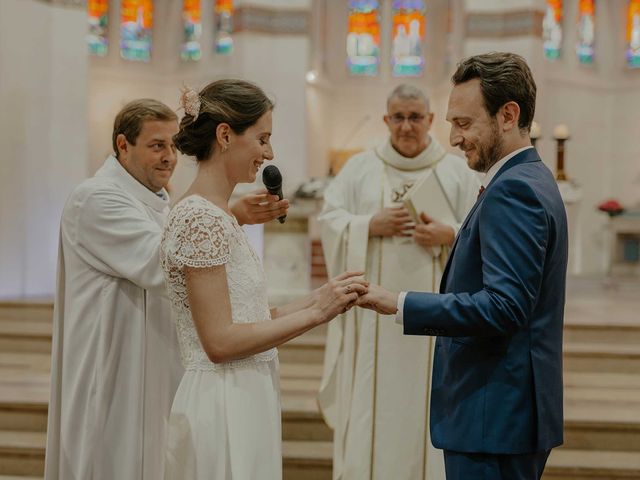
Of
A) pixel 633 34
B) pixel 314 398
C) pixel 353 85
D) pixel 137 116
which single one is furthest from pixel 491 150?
pixel 633 34

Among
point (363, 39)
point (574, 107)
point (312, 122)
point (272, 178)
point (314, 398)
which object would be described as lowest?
point (314, 398)

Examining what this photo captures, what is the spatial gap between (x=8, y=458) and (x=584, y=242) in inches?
437

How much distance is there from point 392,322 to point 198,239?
2063 millimetres

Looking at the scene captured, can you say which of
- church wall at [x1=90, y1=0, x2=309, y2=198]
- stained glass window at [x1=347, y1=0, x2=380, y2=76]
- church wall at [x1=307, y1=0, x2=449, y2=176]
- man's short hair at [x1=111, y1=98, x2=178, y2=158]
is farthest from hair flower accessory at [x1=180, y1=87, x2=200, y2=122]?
stained glass window at [x1=347, y1=0, x2=380, y2=76]

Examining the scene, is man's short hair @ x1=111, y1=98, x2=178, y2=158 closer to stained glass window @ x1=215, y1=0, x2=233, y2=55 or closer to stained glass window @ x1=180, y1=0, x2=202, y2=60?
stained glass window @ x1=215, y1=0, x2=233, y2=55

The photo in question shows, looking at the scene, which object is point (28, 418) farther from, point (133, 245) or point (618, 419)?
point (618, 419)

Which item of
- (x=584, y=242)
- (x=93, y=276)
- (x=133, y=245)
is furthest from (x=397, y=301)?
(x=584, y=242)

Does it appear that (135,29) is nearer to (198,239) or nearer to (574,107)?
(574,107)

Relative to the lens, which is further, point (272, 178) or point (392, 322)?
point (392, 322)

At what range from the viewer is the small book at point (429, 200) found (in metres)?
3.89

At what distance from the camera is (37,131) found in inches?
334

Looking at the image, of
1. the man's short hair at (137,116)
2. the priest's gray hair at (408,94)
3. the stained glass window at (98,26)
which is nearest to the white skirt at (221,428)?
the man's short hair at (137,116)

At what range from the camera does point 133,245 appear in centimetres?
298

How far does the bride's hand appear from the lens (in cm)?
227
